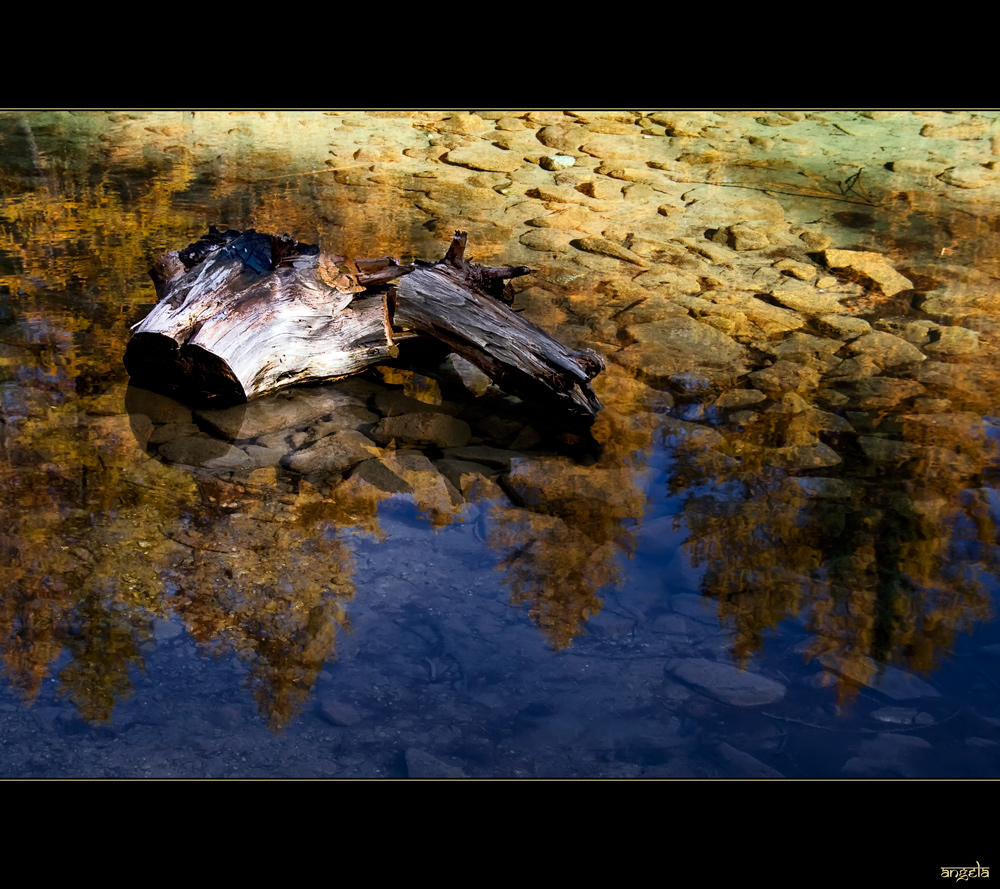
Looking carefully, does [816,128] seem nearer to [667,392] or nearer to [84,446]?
[667,392]

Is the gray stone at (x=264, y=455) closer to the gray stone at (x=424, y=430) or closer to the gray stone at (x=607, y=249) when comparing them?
the gray stone at (x=424, y=430)

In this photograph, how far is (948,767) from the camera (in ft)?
8.50

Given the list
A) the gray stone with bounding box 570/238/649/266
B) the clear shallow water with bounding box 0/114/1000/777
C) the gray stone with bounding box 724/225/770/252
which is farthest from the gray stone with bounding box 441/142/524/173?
the clear shallow water with bounding box 0/114/1000/777

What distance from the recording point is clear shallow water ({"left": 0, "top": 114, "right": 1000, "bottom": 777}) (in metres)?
2.64

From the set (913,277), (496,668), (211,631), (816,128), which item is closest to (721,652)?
(496,668)

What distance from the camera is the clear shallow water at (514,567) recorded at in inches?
104

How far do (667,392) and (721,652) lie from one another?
5.22 ft

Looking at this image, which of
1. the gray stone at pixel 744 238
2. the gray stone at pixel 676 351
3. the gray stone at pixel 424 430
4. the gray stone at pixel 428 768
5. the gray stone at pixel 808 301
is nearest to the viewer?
the gray stone at pixel 428 768

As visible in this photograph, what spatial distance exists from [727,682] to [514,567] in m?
0.75

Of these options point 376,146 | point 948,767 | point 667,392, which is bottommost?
point 948,767

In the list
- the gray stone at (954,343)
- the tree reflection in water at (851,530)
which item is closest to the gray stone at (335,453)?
the tree reflection in water at (851,530)

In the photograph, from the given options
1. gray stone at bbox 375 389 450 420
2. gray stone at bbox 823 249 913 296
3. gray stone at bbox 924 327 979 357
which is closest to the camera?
gray stone at bbox 375 389 450 420

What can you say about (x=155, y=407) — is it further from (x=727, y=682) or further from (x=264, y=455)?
(x=727, y=682)

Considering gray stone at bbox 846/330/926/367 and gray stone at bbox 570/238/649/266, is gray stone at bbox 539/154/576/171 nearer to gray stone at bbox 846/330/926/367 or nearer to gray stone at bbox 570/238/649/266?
gray stone at bbox 570/238/649/266
